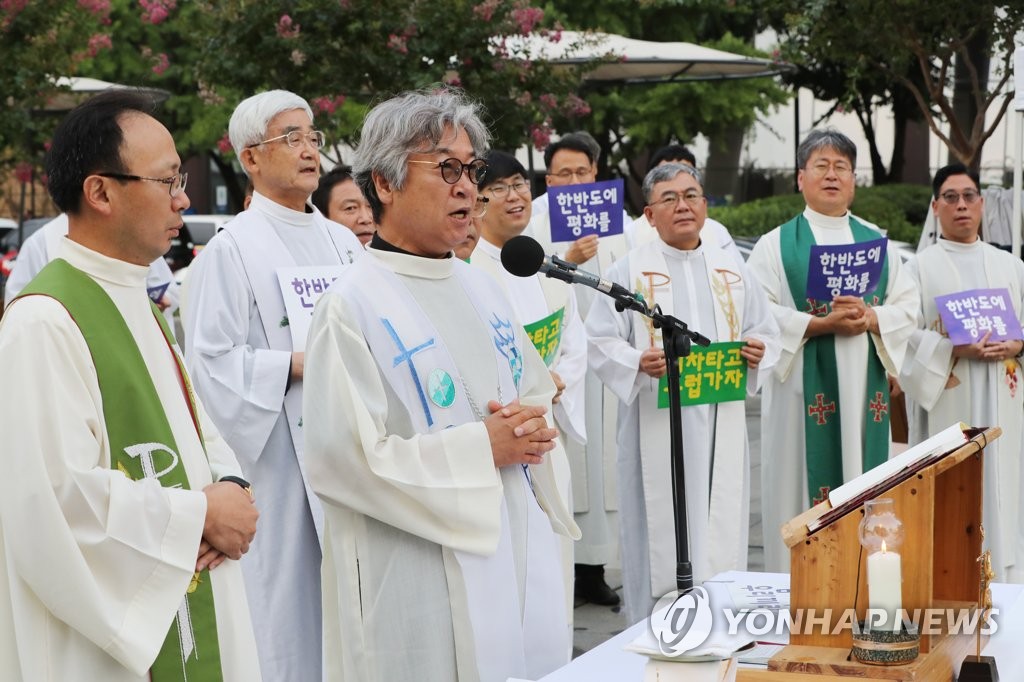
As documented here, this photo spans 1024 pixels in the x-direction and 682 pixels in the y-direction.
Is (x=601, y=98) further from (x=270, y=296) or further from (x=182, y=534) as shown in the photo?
(x=182, y=534)

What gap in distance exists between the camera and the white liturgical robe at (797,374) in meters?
6.44

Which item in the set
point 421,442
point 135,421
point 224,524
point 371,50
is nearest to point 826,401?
point 421,442

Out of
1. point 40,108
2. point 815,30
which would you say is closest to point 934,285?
point 815,30

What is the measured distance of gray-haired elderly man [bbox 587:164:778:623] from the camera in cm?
589

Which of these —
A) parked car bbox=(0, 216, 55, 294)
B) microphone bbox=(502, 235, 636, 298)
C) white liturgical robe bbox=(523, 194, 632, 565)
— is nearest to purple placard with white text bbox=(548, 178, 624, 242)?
white liturgical robe bbox=(523, 194, 632, 565)

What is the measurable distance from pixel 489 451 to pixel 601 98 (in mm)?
18845

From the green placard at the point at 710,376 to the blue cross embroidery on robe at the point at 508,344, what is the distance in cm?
221

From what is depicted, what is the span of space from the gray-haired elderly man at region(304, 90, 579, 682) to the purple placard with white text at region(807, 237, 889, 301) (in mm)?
3117

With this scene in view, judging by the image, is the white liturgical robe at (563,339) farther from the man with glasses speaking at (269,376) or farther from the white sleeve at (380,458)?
the white sleeve at (380,458)

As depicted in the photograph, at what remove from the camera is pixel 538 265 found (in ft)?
11.8

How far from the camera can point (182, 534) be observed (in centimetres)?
278

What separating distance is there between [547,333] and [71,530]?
277 centimetres

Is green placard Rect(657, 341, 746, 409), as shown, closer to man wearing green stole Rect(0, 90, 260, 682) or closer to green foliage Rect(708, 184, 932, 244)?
man wearing green stole Rect(0, 90, 260, 682)

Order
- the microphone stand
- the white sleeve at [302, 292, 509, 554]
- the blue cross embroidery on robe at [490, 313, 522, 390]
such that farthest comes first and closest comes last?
the microphone stand, the blue cross embroidery on robe at [490, 313, 522, 390], the white sleeve at [302, 292, 509, 554]
